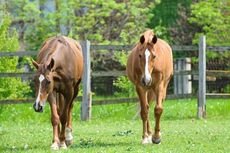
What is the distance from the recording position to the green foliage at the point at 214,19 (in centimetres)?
2783

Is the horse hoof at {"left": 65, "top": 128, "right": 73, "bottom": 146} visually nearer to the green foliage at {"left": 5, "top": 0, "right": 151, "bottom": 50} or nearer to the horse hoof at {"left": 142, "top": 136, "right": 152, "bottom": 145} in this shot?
the horse hoof at {"left": 142, "top": 136, "right": 152, "bottom": 145}

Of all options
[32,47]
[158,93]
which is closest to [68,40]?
[158,93]

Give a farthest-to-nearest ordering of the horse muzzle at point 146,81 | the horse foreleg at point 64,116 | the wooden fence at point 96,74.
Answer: the wooden fence at point 96,74
the horse foreleg at point 64,116
the horse muzzle at point 146,81

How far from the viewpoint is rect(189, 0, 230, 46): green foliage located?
27.8 meters

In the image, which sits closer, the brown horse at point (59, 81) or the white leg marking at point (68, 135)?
the brown horse at point (59, 81)

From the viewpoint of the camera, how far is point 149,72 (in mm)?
12180

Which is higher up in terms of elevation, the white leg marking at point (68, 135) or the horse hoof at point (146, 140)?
the white leg marking at point (68, 135)

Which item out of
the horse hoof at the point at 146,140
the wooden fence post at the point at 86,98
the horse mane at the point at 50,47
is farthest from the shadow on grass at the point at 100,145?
the wooden fence post at the point at 86,98

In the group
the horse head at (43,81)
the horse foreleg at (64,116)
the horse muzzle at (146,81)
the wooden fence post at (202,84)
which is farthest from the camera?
the wooden fence post at (202,84)

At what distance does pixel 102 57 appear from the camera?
29.0 metres

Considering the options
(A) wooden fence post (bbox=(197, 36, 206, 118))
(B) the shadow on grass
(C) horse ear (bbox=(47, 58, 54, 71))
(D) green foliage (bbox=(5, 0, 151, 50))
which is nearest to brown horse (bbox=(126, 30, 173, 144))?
(B) the shadow on grass

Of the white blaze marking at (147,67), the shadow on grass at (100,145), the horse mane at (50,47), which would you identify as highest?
the horse mane at (50,47)

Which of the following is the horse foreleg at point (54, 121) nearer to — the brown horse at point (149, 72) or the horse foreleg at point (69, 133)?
the horse foreleg at point (69, 133)

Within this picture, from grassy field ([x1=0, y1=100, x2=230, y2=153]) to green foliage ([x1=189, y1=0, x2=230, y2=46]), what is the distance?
569 cm
